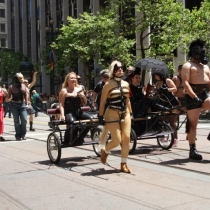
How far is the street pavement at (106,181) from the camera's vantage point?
5461 millimetres

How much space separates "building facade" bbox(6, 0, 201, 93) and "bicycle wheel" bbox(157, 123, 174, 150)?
34553 millimetres

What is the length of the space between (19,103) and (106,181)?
6713mm

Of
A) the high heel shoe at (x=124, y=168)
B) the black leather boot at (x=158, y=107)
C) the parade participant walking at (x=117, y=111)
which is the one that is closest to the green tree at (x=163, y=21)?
the black leather boot at (x=158, y=107)

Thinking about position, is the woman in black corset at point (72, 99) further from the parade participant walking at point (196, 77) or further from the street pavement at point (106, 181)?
the parade participant walking at point (196, 77)

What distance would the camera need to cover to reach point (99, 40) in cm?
Answer: 3319

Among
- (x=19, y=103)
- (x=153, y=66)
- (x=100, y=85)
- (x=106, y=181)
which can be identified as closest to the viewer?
(x=106, y=181)

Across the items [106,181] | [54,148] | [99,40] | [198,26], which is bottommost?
[106,181]

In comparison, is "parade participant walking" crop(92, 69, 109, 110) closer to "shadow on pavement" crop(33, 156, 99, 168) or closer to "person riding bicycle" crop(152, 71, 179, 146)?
"person riding bicycle" crop(152, 71, 179, 146)

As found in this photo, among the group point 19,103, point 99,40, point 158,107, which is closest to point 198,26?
point 99,40

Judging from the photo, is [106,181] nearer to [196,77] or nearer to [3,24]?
[196,77]

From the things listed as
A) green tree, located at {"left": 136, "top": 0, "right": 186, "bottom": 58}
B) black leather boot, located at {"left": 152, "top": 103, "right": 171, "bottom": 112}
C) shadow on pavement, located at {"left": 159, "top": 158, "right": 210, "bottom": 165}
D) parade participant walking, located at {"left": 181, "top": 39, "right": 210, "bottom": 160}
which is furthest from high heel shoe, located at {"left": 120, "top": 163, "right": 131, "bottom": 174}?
green tree, located at {"left": 136, "top": 0, "right": 186, "bottom": 58}

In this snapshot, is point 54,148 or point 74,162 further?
point 74,162

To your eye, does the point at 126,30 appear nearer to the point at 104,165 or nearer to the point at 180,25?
the point at 180,25

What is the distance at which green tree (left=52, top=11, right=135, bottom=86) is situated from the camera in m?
32.5
